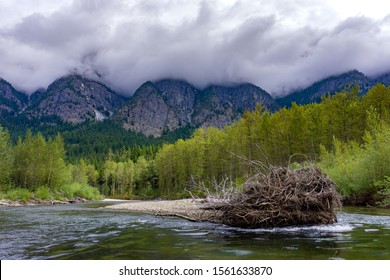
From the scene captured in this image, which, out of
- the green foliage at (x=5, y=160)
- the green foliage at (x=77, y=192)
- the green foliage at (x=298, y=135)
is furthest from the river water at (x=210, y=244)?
the green foliage at (x=77, y=192)

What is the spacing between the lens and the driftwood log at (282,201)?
1318cm

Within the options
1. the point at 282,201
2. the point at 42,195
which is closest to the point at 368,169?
the point at 282,201

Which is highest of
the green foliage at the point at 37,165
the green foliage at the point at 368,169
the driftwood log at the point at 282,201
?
the green foliage at the point at 37,165

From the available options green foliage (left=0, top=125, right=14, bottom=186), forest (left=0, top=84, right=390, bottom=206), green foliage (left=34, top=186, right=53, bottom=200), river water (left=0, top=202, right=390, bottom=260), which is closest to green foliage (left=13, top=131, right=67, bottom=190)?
forest (left=0, top=84, right=390, bottom=206)

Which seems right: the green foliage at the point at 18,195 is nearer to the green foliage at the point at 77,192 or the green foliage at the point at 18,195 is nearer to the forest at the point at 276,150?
the forest at the point at 276,150

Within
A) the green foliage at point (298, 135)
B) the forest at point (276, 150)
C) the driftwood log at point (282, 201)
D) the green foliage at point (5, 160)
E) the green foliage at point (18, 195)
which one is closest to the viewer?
the driftwood log at point (282, 201)

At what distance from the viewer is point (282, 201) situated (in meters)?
13.2

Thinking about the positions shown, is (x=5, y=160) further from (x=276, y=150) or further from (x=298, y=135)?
(x=298, y=135)

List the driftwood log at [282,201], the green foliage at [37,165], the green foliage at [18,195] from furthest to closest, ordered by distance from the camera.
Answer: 1. the green foliage at [37,165]
2. the green foliage at [18,195]
3. the driftwood log at [282,201]

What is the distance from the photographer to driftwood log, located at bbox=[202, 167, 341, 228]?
13.2 meters
